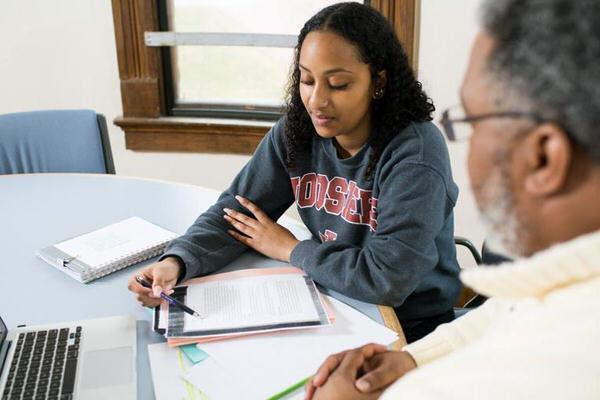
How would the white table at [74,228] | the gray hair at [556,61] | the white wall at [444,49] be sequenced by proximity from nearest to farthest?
the gray hair at [556,61], the white table at [74,228], the white wall at [444,49]

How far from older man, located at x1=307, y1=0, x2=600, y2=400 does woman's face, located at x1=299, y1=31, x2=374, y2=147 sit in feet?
2.03

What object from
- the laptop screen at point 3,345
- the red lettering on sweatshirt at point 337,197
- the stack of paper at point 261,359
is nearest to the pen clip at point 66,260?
the laptop screen at point 3,345

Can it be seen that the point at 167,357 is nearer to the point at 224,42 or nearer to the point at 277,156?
the point at 277,156

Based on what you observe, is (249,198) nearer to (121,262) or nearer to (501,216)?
(121,262)

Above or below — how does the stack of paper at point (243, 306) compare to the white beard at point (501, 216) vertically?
below

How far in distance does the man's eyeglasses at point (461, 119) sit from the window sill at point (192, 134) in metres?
1.90

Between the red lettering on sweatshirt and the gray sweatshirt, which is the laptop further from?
the red lettering on sweatshirt

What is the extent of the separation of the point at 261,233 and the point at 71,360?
1.78ft

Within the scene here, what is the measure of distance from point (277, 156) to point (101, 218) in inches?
20.4

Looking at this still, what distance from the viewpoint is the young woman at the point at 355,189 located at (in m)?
1.20

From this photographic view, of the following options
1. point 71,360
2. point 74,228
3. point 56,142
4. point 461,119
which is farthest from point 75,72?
point 461,119

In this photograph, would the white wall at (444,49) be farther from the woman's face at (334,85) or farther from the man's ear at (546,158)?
the man's ear at (546,158)

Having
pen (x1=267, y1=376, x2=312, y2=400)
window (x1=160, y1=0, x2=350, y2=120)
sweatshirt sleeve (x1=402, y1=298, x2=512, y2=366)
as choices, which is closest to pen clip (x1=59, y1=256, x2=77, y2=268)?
pen (x1=267, y1=376, x2=312, y2=400)

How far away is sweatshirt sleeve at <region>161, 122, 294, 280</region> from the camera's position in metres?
1.38
